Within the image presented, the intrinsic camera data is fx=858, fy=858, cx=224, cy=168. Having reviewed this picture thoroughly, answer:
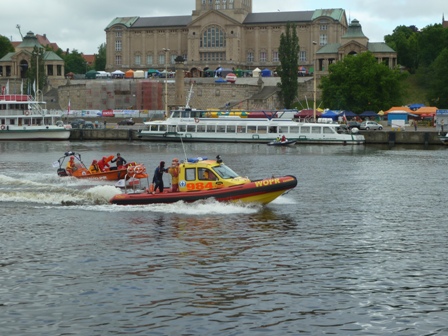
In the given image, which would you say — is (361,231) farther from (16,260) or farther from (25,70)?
(25,70)

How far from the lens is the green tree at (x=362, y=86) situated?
443 feet

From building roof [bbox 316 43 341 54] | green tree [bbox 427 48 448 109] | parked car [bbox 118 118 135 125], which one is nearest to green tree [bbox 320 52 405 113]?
green tree [bbox 427 48 448 109]

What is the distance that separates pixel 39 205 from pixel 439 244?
2185 cm

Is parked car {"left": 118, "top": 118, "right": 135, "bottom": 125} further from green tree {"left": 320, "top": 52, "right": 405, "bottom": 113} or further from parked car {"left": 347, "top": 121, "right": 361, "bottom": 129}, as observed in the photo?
parked car {"left": 347, "top": 121, "right": 361, "bottom": 129}

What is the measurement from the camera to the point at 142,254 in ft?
107

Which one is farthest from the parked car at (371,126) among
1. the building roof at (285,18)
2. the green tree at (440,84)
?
the building roof at (285,18)

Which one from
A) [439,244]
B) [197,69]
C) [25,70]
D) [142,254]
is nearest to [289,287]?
[142,254]

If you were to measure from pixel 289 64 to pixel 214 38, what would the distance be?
5860 centimetres

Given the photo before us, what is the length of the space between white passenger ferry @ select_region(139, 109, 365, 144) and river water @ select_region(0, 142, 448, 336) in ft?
176

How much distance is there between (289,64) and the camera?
140 m

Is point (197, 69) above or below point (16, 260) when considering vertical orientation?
above

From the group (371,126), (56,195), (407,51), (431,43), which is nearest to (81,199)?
(56,195)

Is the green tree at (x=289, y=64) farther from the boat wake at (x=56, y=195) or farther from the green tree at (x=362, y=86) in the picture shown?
the boat wake at (x=56, y=195)

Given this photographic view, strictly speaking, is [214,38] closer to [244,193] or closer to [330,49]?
[330,49]
